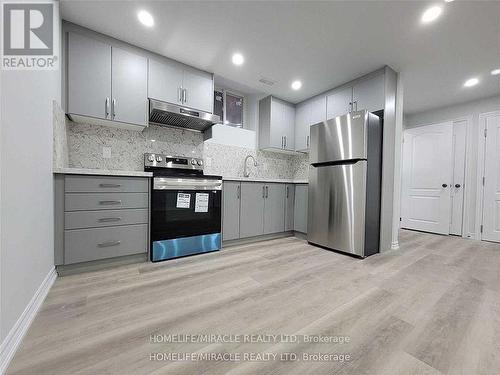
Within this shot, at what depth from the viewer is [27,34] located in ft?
4.41

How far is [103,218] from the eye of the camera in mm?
1857

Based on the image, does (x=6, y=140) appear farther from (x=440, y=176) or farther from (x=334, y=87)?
(x=440, y=176)

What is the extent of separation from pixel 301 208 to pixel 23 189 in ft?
9.62

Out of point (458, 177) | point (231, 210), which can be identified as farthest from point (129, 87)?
point (458, 177)

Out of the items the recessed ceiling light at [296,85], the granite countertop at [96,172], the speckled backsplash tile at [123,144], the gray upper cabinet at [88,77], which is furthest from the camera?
the recessed ceiling light at [296,85]

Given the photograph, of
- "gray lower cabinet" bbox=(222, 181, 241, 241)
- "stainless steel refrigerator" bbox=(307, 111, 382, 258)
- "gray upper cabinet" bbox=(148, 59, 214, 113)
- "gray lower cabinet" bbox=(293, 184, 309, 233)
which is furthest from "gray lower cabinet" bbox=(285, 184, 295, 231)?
"gray upper cabinet" bbox=(148, 59, 214, 113)

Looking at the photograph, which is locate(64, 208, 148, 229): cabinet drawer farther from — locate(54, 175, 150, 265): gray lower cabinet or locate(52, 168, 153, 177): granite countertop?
locate(52, 168, 153, 177): granite countertop

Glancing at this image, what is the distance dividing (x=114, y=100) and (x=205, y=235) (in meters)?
1.68

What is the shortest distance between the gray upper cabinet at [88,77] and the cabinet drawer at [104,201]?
2.68ft

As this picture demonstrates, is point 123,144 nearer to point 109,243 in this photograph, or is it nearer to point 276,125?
point 109,243

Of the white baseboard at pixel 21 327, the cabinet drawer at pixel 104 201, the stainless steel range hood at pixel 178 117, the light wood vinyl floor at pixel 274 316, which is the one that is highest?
the stainless steel range hood at pixel 178 117

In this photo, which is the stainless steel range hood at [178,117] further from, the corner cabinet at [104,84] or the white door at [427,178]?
the white door at [427,178]

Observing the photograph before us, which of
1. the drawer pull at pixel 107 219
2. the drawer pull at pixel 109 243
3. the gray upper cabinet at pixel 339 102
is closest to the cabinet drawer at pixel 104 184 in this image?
the drawer pull at pixel 107 219

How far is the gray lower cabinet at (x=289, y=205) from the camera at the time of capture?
3.31 m
